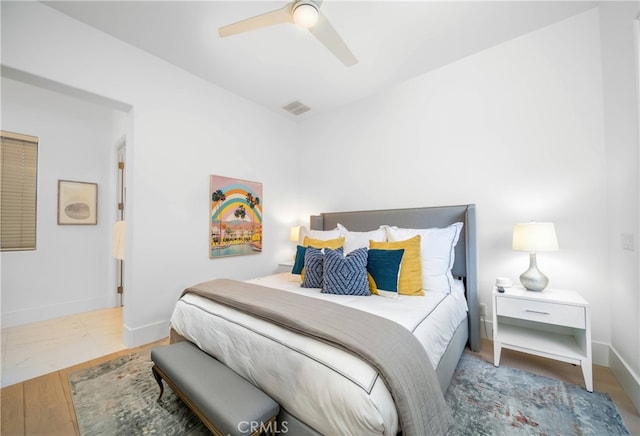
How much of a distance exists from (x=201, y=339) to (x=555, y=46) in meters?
3.74

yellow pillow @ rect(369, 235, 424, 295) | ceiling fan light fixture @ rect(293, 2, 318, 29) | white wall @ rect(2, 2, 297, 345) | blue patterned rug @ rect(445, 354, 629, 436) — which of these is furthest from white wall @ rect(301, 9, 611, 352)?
white wall @ rect(2, 2, 297, 345)

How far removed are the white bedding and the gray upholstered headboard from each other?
0.49 meters

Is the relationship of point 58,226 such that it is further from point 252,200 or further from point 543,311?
point 543,311

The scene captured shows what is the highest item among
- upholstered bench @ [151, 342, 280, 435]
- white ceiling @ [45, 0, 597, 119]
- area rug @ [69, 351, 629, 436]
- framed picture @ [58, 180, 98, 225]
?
white ceiling @ [45, 0, 597, 119]

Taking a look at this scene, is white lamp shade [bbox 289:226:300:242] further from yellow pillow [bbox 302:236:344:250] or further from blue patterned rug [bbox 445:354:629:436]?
blue patterned rug [bbox 445:354:629:436]

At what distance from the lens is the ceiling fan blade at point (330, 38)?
1702 mm

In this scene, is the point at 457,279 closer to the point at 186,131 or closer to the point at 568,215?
the point at 568,215

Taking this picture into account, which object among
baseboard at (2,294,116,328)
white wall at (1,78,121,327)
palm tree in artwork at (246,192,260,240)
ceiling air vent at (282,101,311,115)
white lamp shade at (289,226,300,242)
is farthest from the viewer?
white lamp shade at (289,226,300,242)

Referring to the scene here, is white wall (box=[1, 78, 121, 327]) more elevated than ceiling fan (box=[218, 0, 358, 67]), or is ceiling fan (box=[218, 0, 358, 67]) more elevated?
ceiling fan (box=[218, 0, 358, 67])

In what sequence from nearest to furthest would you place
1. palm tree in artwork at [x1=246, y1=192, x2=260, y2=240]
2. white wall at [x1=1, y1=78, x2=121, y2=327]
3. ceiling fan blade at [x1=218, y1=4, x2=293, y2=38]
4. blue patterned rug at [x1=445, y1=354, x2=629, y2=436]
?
1. blue patterned rug at [x1=445, y1=354, x2=629, y2=436]
2. ceiling fan blade at [x1=218, y1=4, x2=293, y2=38]
3. white wall at [x1=1, y1=78, x2=121, y2=327]
4. palm tree in artwork at [x1=246, y1=192, x2=260, y2=240]

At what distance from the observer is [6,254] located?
2889 millimetres

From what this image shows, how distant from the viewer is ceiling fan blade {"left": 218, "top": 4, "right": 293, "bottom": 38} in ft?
5.49

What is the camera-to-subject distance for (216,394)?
3.90ft

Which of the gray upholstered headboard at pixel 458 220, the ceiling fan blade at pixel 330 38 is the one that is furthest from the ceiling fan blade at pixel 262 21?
the gray upholstered headboard at pixel 458 220
